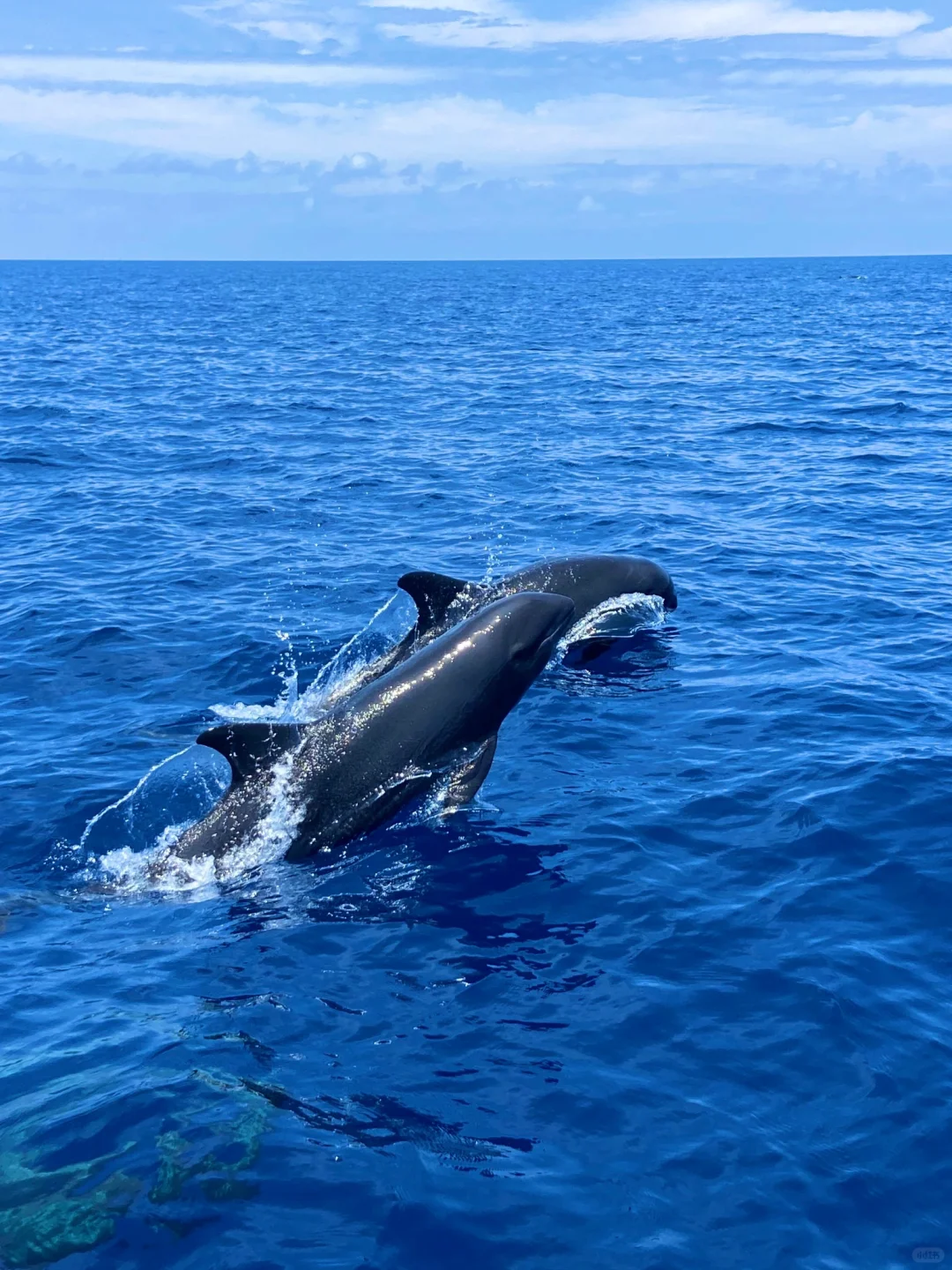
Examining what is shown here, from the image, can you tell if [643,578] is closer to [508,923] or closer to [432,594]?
[432,594]

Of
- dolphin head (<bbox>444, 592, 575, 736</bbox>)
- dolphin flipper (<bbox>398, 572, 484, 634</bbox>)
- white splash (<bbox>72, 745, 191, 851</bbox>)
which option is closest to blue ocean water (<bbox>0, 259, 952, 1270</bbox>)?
white splash (<bbox>72, 745, 191, 851</bbox>)

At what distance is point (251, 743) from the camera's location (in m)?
14.2

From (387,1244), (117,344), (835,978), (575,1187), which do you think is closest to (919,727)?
(835,978)

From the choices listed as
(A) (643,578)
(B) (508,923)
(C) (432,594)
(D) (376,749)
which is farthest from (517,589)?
(B) (508,923)

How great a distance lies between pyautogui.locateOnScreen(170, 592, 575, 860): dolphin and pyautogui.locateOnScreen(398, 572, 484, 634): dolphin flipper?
2639mm

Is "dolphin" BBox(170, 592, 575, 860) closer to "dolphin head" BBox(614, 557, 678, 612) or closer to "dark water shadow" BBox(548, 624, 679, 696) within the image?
"dark water shadow" BBox(548, 624, 679, 696)

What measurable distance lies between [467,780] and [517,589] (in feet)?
19.8

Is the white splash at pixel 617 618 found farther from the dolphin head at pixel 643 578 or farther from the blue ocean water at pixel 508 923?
the blue ocean water at pixel 508 923

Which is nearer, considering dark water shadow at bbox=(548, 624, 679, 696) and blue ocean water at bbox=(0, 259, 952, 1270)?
blue ocean water at bbox=(0, 259, 952, 1270)

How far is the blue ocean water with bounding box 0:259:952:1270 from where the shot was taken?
941 centimetres


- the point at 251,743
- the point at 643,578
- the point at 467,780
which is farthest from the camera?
the point at 643,578

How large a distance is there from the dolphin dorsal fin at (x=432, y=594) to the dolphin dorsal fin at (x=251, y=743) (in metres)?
4.40

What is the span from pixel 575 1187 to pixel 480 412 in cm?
4160

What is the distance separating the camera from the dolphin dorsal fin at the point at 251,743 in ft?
45.7
